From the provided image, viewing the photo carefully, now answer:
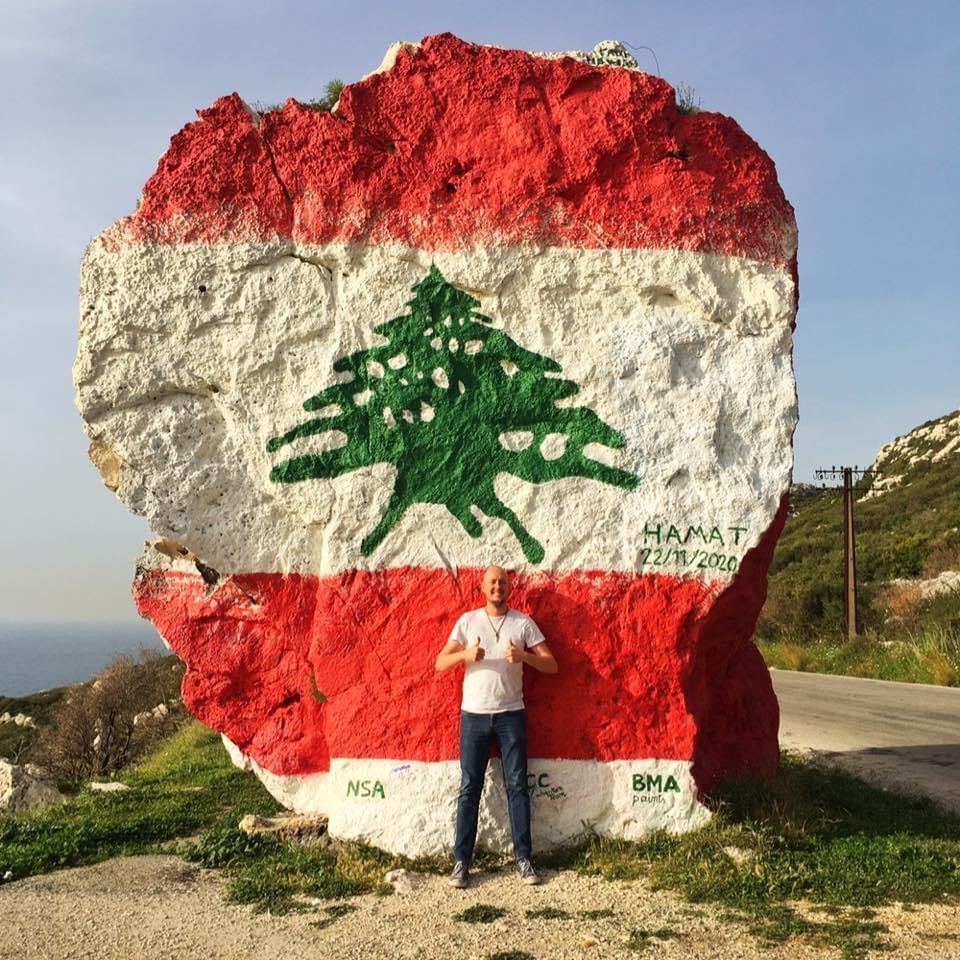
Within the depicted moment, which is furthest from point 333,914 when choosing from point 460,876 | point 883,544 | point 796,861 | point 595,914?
point 883,544

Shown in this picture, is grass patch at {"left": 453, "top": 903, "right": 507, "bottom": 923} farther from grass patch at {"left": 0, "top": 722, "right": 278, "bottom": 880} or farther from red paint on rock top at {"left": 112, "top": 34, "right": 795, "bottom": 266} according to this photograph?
red paint on rock top at {"left": 112, "top": 34, "right": 795, "bottom": 266}

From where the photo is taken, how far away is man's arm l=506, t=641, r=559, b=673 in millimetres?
4953

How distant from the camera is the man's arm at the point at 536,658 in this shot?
16.3 feet

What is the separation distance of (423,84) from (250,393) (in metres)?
2.19

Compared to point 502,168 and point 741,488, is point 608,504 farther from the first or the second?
point 502,168

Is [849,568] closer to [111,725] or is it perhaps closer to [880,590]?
[880,590]

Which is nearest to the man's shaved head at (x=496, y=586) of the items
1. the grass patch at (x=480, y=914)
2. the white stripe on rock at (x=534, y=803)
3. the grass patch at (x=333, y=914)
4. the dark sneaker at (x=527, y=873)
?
the white stripe on rock at (x=534, y=803)

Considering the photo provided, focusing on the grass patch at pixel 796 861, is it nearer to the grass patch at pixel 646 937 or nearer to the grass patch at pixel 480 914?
the grass patch at pixel 646 937

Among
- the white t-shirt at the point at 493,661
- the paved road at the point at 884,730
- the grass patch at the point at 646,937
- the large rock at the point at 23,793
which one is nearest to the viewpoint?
the grass patch at the point at 646,937

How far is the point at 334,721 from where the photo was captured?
17.6ft

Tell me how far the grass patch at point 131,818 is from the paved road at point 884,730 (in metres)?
5.01

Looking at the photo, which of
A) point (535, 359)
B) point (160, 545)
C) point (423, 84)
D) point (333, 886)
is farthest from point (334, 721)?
point (423, 84)

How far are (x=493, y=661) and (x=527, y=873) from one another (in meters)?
1.07

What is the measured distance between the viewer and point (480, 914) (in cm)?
430
